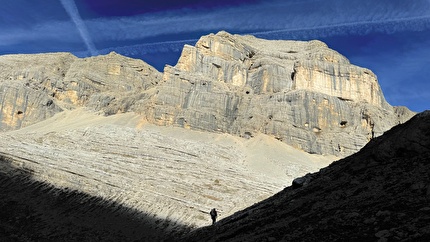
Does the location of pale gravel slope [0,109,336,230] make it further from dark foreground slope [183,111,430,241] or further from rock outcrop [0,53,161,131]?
rock outcrop [0,53,161,131]

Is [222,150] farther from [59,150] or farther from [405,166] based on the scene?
[405,166]

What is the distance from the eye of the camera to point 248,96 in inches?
3187

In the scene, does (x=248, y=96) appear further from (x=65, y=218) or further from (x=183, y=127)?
(x=65, y=218)

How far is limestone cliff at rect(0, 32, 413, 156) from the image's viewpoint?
239 feet

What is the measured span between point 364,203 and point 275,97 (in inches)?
2698

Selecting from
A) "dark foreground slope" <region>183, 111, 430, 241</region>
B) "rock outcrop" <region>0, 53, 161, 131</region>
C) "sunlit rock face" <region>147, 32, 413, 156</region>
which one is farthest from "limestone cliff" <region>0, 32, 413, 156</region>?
"dark foreground slope" <region>183, 111, 430, 241</region>

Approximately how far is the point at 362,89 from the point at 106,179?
207 ft

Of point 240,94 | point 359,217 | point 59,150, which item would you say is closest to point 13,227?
point 59,150

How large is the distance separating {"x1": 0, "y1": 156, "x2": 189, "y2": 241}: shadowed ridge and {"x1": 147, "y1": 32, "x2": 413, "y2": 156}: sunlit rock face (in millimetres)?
31511

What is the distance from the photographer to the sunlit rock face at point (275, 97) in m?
72.4

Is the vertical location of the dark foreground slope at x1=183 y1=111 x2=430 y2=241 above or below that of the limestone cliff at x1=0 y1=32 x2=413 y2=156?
below

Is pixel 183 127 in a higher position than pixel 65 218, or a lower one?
higher

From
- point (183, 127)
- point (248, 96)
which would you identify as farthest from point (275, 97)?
point (183, 127)

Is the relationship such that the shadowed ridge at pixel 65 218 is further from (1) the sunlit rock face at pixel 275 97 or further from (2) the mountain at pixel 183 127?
(1) the sunlit rock face at pixel 275 97
